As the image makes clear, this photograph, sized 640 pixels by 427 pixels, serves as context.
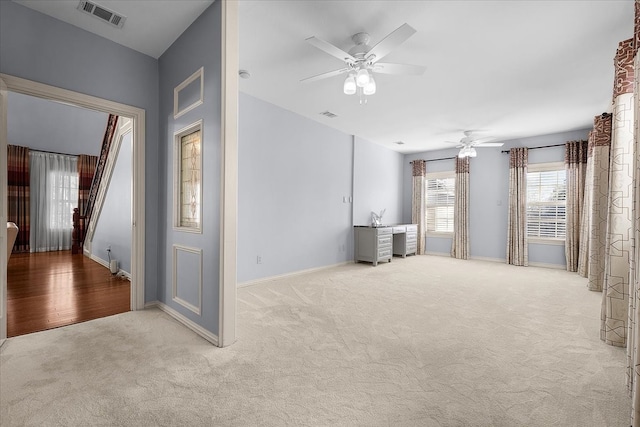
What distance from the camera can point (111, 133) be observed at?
200 inches

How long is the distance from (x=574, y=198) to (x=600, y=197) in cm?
195

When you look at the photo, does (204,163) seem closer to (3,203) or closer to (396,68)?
(3,203)

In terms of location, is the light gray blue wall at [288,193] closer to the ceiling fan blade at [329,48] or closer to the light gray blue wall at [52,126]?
the ceiling fan blade at [329,48]

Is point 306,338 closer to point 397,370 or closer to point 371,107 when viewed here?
point 397,370

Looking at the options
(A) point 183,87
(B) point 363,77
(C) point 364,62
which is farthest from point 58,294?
(C) point 364,62

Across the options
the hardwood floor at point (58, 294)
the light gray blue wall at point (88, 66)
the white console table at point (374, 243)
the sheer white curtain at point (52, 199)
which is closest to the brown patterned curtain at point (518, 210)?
the white console table at point (374, 243)

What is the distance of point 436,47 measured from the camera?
9.78 ft

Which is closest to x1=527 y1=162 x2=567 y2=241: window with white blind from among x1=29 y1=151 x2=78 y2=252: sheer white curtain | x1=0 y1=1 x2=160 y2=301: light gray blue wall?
x1=0 y1=1 x2=160 y2=301: light gray blue wall

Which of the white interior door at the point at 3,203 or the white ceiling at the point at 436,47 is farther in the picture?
the white ceiling at the point at 436,47

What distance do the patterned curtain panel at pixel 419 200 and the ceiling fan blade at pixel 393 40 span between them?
5693 mm

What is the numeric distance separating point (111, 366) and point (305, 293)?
2322 mm

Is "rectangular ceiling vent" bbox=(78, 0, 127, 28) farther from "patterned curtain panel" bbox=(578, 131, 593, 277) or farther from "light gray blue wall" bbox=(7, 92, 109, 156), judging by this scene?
"patterned curtain panel" bbox=(578, 131, 593, 277)

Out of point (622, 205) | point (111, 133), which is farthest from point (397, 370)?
point (111, 133)

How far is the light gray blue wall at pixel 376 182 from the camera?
667cm
